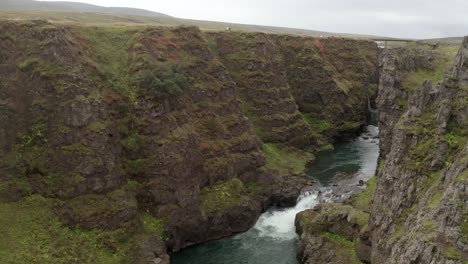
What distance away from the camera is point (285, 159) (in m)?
77.4

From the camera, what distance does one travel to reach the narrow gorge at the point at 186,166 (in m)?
38.8

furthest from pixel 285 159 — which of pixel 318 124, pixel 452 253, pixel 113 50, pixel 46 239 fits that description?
pixel 452 253

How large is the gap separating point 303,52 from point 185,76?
43.8 meters

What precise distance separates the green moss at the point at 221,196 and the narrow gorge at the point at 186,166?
0.16m

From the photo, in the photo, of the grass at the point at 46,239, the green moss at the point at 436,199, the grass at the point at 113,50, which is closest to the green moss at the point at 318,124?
the grass at the point at 113,50

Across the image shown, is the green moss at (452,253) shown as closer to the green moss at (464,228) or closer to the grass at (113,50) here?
the green moss at (464,228)

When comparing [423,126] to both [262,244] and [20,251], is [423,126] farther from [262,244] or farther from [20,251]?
[20,251]

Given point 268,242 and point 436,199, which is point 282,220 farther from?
point 436,199

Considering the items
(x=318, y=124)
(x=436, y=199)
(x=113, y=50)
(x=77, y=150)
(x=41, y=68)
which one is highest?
(x=113, y=50)

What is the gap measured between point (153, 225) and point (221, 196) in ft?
34.2

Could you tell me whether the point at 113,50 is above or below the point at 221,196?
above

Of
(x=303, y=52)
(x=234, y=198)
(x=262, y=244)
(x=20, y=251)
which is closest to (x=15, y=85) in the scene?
(x=20, y=251)

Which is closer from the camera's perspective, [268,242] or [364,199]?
[268,242]

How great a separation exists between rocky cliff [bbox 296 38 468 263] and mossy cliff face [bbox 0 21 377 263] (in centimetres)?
1259
